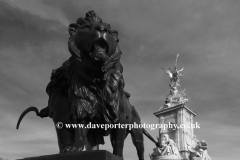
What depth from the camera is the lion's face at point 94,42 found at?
260 cm

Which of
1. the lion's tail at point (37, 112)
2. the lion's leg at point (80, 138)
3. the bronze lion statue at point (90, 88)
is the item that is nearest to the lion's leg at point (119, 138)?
the bronze lion statue at point (90, 88)

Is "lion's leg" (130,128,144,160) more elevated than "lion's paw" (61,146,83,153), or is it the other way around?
"lion's leg" (130,128,144,160)

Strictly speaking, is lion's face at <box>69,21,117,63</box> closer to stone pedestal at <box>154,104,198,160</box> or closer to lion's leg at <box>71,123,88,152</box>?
lion's leg at <box>71,123,88,152</box>

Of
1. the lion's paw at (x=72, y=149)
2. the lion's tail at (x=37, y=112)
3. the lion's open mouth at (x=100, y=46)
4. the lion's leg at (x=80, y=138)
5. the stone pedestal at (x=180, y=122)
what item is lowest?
the lion's paw at (x=72, y=149)

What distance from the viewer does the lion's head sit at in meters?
2.60

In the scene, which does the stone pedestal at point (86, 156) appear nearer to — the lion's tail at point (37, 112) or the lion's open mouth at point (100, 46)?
the lion's open mouth at point (100, 46)

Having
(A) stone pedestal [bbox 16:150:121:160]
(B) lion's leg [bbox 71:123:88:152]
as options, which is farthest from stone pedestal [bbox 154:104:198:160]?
(A) stone pedestal [bbox 16:150:121:160]

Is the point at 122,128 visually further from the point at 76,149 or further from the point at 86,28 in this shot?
the point at 86,28

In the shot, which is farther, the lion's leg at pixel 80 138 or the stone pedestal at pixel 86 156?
the lion's leg at pixel 80 138

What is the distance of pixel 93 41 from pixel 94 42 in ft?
0.04

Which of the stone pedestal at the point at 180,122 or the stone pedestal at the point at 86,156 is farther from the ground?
the stone pedestal at the point at 180,122

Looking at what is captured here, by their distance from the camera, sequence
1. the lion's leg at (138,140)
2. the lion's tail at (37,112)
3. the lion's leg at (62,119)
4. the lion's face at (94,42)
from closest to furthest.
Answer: the lion's face at (94,42) < the lion's leg at (62,119) < the lion's tail at (37,112) < the lion's leg at (138,140)

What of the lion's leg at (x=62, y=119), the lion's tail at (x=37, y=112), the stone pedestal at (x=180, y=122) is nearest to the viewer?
the lion's leg at (x=62, y=119)

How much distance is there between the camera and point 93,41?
2.61m
